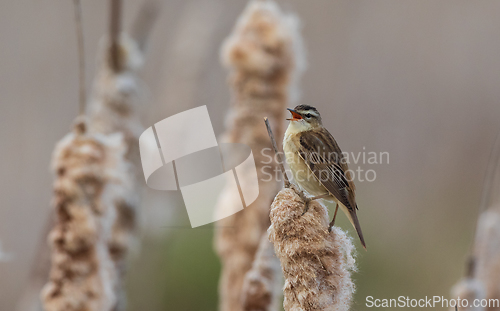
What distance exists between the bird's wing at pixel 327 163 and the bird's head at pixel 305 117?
4 cm

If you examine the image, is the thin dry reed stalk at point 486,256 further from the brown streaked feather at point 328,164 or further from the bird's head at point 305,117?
the bird's head at point 305,117

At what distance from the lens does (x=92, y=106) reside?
2074 mm

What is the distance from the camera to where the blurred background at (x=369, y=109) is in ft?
11.7

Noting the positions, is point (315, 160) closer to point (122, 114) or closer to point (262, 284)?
point (262, 284)

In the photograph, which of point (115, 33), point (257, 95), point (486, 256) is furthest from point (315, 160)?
point (115, 33)

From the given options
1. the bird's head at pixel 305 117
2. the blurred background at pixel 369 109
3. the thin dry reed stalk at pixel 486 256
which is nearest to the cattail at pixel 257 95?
the bird's head at pixel 305 117

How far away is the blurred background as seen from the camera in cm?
355

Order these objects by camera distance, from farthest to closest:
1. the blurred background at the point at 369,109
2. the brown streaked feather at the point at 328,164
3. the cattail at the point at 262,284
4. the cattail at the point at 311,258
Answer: the blurred background at the point at 369,109 < the brown streaked feather at the point at 328,164 < the cattail at the point at 262,284 < the cattail at the point at 311,258

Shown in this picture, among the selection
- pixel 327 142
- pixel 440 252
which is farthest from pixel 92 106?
pixel 440 252

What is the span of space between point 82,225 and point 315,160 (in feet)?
3.39

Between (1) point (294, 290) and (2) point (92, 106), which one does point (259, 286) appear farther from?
(2) point (92, 106)

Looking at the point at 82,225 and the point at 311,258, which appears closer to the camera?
the point at 311,258

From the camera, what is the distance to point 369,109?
173 inches

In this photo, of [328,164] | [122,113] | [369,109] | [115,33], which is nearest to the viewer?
[115,33]
